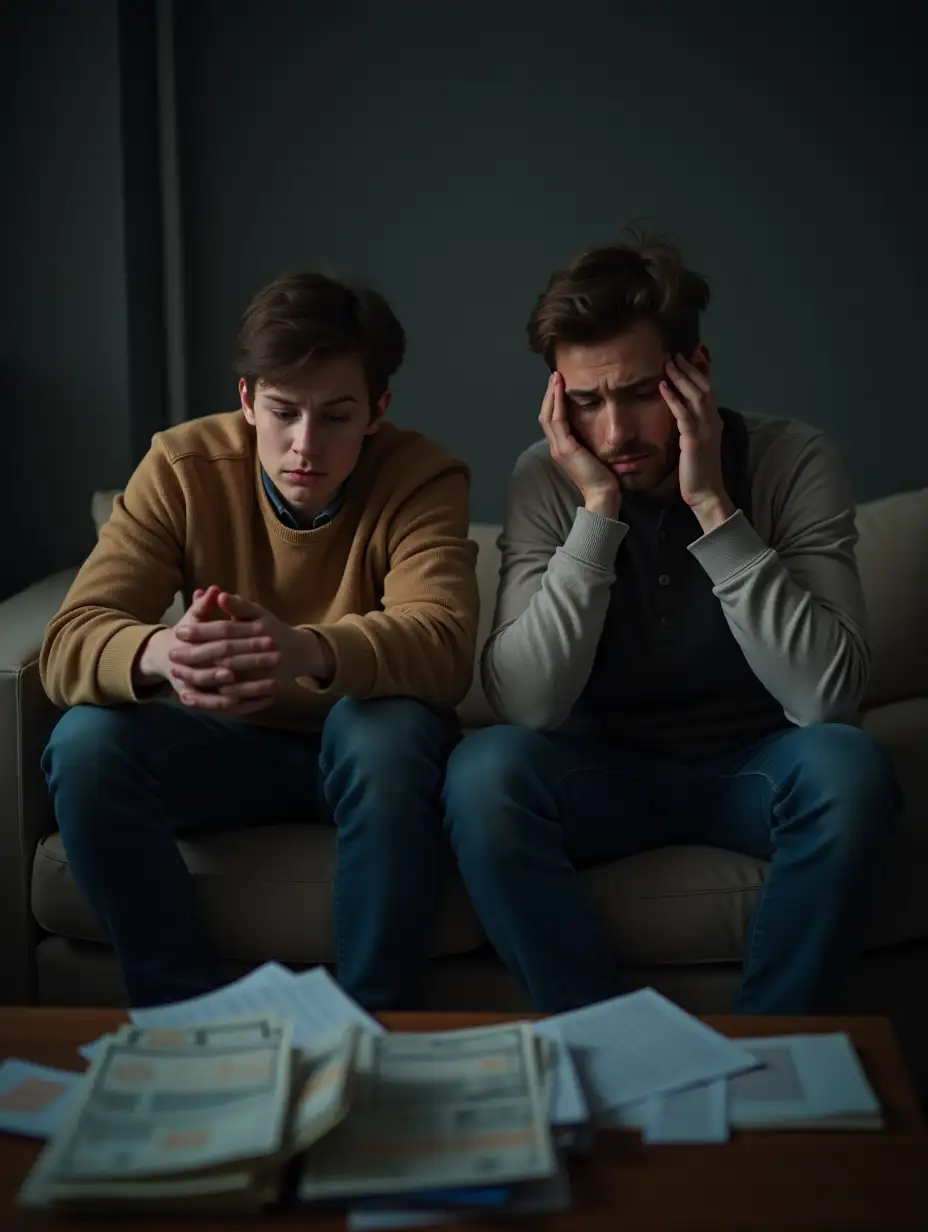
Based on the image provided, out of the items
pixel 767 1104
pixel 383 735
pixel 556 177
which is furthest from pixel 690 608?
pixel 556 177

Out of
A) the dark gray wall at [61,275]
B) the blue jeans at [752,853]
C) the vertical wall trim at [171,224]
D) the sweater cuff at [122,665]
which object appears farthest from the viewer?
the vertical wall trim at [171,224]

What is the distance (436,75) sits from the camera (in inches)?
103

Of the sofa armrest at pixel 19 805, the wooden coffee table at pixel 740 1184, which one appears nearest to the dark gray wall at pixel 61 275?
the sofa armrest at pixel 19 805

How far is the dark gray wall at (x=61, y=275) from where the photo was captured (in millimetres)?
2484

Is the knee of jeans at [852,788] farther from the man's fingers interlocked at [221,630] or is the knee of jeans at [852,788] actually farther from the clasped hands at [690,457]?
the man's fingers interlocked at [221,630]

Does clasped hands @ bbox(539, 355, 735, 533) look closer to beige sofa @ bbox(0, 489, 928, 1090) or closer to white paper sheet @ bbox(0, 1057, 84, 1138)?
beige sofa @ bbox(0, 489, 928, 1090)

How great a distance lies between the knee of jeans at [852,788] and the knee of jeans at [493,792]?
1.06ft

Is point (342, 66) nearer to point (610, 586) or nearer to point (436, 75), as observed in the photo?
point (436, 75)

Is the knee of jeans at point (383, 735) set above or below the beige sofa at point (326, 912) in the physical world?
above

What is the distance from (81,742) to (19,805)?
17 cm

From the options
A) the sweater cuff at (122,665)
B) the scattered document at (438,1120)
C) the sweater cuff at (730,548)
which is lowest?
the scattered document at (438,1120)

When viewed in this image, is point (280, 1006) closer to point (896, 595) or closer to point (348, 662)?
point (348, 662)

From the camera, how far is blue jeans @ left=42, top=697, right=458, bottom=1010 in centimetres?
166

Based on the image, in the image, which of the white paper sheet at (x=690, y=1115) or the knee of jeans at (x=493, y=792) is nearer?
the white paper sheet at (x=690, y=1115)
